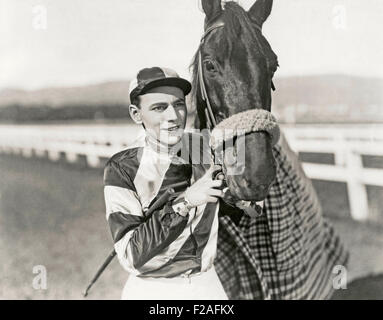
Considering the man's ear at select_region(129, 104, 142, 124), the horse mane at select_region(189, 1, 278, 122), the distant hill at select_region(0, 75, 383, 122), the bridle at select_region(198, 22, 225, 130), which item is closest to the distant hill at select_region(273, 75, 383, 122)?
the distant hill at select_region(0, 75, 383, 122)

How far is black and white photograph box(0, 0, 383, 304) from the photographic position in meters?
1.71

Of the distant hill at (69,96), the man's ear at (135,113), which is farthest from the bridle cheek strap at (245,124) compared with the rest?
the distant hill at (69,96)

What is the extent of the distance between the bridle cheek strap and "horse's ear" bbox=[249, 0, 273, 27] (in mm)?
412

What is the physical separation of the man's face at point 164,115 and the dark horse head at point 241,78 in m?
0.10

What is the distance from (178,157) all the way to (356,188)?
78cm

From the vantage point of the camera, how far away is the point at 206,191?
5.36 feet

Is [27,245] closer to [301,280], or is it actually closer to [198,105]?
[198,105]

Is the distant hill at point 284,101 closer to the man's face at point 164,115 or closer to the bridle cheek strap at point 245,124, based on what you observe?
the man's face at point 164,115

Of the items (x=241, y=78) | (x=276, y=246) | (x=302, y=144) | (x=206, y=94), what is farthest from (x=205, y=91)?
(x=276, y=246)

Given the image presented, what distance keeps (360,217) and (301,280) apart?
386 millimetres

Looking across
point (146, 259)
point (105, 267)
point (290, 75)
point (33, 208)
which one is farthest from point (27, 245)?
point (290, 75)

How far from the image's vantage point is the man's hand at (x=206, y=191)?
1.63 m

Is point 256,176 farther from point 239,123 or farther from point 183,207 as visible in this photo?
point 183,207

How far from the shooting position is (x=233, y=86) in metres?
1.54
